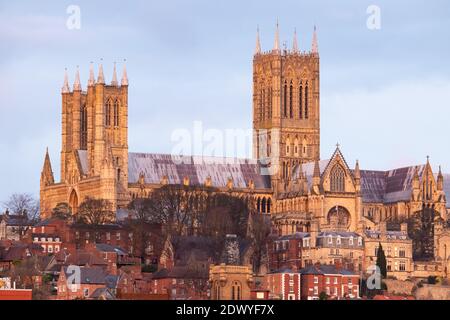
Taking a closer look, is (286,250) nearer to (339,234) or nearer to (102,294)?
(339,234)

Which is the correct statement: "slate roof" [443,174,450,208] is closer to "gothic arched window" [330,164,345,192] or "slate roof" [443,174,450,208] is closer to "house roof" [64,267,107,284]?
"gothic arched window" [330,164,345,192]

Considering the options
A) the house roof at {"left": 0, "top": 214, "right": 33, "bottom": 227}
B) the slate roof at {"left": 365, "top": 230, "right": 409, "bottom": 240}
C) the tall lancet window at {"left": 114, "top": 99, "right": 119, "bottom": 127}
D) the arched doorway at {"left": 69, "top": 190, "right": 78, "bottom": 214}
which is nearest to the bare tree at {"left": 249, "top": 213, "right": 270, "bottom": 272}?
the slate roof at {"left": 365, "top": 230, "right": 409, "bottom": 240}

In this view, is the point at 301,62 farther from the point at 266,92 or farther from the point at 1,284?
the point at 1,284

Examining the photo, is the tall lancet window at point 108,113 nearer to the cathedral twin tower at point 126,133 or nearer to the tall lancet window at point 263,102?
the cathedral twin tower at point 126,133

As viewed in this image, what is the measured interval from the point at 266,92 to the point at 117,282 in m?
53.0

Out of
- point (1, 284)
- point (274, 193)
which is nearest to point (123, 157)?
point (274, 193)

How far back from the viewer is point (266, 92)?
609 ft

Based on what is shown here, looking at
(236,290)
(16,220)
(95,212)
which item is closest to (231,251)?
(236,290)

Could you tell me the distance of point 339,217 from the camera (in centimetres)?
17050

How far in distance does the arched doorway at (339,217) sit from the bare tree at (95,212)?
51.0 ft

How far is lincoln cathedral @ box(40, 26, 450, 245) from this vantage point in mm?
171500

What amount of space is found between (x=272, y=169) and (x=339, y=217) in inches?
460
